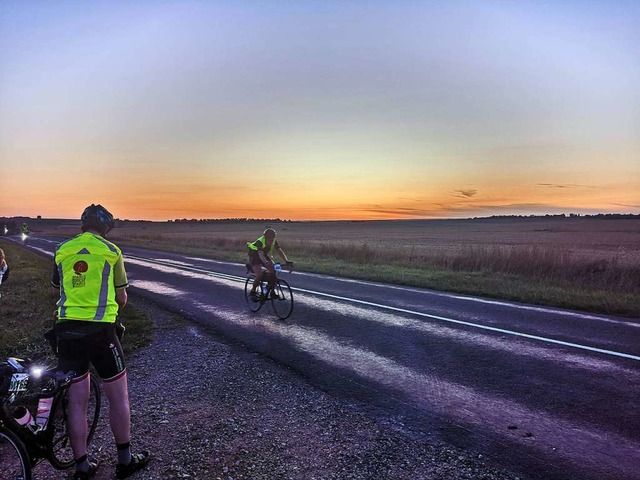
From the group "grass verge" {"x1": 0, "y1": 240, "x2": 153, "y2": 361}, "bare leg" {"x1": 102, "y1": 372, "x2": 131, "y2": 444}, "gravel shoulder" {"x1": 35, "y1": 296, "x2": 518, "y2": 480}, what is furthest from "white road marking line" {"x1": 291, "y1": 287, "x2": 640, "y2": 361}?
"bare leg" {"x1": 102, "y1": 372, "x2": 131, "y2": 444}

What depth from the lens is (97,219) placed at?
3521mm

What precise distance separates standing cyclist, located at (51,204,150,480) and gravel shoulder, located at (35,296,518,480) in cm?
52

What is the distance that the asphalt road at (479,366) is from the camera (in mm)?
4125

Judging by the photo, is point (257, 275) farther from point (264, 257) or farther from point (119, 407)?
point (119, 407)

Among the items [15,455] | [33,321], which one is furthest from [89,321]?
[33,321]

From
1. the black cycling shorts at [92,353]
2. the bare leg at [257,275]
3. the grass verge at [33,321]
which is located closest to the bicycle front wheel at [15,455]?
the black cycling shorts at [92,353]

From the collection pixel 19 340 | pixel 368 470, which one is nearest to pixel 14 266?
pixel 19 340

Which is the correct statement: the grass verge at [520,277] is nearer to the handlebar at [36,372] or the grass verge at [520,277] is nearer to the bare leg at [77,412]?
the bare leg at [77,412]

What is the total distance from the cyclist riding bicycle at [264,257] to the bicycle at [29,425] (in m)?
6.46

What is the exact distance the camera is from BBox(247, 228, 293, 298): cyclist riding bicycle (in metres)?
10.1

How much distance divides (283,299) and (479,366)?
197 inches

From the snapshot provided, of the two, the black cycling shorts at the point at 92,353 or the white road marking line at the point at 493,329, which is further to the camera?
the white road marking line at the point at 493,329

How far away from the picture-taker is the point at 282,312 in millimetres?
9961

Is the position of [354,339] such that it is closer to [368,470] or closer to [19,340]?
[368,470]
